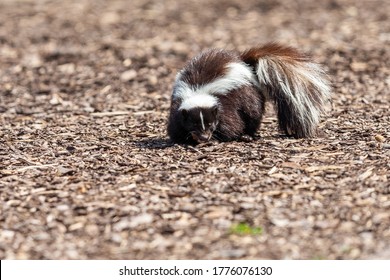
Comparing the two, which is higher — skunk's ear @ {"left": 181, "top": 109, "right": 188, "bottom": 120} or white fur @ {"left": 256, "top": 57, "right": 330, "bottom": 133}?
white fur @ {"left": 256, "top": 57, "right": 330, "bottom": 133}

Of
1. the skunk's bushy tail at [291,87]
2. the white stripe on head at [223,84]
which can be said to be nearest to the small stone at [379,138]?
the skunk's bushy tail at [291,87]

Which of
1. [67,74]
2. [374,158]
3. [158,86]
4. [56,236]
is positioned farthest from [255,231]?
[67,74]

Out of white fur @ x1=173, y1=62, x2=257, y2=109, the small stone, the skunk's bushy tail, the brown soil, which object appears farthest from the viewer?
the skunk's bushy tail

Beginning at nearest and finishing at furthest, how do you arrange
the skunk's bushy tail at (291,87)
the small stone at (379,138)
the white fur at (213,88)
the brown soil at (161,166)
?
1. the brown soil at (161,166)
2. the small stone at (379,138)
3. the white fur at (213,88)
4. the skunk's bushy tail at (291,87)

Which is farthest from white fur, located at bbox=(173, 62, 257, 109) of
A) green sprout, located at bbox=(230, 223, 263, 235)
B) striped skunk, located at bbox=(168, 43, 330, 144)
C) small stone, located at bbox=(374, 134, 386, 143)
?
green sprout, located at bbox=(230, 223, 263, 235)

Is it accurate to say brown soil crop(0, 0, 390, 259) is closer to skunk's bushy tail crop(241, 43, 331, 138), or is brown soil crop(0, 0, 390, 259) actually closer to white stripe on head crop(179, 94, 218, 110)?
skunk's bushy tail crop(241, 43, 331, 138)

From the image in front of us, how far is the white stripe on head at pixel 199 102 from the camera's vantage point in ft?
27.3

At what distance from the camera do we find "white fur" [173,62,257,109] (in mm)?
8367

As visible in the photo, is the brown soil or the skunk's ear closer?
the brown soil

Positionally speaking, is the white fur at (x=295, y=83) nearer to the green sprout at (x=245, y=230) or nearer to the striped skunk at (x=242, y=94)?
the striped skunk at (x=242, y=94)

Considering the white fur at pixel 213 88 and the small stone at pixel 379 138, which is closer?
the small stone at pixel 379 138

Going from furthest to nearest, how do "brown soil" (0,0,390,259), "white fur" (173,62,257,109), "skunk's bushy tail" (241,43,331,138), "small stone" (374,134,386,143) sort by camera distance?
"skunk's bushy tail" (241,43,331,138) < "white fur" (173,62,257,109) < "small stone" (374,134,386,143) < "brown soil" (0,0,390,259)

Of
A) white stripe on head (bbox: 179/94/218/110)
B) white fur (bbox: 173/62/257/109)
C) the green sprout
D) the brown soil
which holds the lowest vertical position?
the green sprout

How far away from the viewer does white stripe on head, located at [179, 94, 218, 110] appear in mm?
8312
